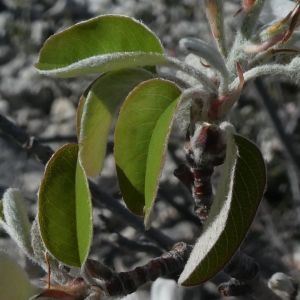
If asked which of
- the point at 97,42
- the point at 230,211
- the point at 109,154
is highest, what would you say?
the point at 97,42

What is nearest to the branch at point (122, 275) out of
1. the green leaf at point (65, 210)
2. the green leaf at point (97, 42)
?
the green leaf at point (65, 210)

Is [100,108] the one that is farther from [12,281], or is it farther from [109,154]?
[109,154]

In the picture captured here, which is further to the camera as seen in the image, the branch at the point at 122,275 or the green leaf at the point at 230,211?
the branch at the point at 122,275

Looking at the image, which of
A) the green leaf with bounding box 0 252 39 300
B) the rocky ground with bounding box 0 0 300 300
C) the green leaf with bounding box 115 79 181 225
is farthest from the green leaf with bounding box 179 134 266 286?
the rocky ground with bounding box 0 0 300 300

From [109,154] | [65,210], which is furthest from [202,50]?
[109,154]

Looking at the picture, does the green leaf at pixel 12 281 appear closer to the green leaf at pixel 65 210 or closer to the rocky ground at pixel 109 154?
the green leaf at pixel 65 210

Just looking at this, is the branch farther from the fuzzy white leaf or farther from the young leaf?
the fuzzy white leaf

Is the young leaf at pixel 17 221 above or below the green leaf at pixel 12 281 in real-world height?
above
